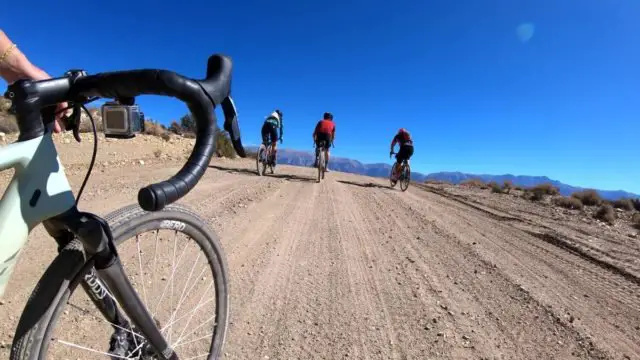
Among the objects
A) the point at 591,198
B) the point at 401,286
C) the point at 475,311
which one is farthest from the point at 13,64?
the point at 591,198

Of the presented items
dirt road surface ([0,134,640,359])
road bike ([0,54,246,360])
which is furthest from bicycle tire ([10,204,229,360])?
dirt road surface ([0,134,640,359])

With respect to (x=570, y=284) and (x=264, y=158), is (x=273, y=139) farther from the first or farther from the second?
(x=570, y=284)

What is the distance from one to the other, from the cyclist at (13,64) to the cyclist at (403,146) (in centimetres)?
1222

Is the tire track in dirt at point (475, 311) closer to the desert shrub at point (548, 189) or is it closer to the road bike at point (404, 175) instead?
the road bike at point (404, 175)

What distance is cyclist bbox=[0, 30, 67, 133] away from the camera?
121cm

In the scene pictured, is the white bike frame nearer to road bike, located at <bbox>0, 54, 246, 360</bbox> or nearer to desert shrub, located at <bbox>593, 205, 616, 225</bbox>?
road bike, located at <bbox>0, 54, 246, 360</bbox>

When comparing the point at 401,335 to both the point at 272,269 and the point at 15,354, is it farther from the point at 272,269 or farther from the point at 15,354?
the point at 15,354

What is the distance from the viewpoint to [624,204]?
50.5 feet

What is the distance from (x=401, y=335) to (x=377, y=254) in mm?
1735

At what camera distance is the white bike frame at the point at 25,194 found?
1.04 metres

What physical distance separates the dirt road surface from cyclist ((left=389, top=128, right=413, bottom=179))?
650 cm

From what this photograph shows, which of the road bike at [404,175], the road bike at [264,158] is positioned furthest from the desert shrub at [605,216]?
the road bike at [264,158]

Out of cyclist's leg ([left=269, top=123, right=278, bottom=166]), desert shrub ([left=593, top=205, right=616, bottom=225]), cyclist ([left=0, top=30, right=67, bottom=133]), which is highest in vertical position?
cyclist's leg ([left=269, top=123, right=278, bottom=166])

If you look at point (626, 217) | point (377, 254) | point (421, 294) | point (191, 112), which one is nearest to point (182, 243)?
point (377, 254)
